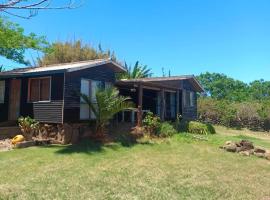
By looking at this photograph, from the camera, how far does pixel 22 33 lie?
88.6 feet

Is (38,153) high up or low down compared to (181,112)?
down

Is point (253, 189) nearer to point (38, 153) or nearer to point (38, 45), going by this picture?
point (38, 153)

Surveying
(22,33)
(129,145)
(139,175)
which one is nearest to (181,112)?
(129,145)

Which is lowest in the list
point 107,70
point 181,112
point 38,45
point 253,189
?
point 253,189

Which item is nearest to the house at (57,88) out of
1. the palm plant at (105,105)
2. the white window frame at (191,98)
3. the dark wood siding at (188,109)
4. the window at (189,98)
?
the palm plant at (105,105)

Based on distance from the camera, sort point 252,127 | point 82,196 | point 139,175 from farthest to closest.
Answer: point 252,127 → point 139,175 → point 82,196

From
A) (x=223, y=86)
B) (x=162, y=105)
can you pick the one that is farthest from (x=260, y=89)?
(x=162, y=105)

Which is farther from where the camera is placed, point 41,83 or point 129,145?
point 41,83

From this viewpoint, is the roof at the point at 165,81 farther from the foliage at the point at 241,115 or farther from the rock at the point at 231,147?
the rock at the point at 231,147

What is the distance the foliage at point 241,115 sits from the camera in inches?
1256

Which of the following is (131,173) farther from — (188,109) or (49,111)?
(188,109)

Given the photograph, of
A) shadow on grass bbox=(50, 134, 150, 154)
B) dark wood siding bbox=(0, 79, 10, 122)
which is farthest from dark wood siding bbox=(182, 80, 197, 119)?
dark wood siding bbox=(0, 79, 10, 122)

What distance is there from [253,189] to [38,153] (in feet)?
25.3

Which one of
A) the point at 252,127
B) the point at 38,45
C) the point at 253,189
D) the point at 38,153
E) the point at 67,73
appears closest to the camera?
the point at 253,189
